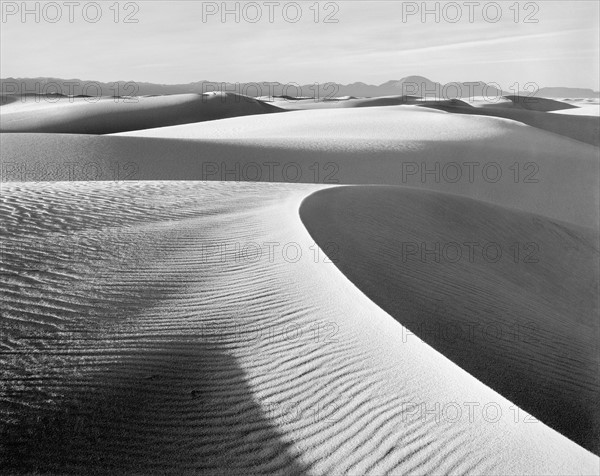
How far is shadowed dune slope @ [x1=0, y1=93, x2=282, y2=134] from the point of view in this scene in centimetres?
4091

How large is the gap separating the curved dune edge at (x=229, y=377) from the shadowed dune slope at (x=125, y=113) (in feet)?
119

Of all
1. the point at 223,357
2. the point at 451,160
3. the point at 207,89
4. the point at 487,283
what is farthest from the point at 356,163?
the point at 207,89

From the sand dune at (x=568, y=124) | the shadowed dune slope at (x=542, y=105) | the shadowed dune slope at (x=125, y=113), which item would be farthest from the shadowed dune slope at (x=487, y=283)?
the shadowed dune slope at (x=542, y=105)

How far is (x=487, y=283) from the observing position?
7645mm

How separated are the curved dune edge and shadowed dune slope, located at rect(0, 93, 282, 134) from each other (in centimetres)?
3631

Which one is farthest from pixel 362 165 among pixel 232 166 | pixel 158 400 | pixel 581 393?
pixel 158 400

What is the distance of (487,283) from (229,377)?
14.4 feet

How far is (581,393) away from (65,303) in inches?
165

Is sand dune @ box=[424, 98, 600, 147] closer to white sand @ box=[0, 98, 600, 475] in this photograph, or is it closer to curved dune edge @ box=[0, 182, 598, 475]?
white sand @ box=[0, 98, 600, 475]

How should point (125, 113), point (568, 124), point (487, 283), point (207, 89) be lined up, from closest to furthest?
point (487, 283)
point (568, 124)
point (125, 113)
point (207, 89)

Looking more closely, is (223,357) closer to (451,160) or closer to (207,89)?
(451,160)

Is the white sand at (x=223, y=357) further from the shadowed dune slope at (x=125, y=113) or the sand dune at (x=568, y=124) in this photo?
the shadowed dune slope at (x=125, y=113)

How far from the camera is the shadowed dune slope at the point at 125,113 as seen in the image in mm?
40906

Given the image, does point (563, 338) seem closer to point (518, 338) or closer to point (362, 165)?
point (518, 338)
